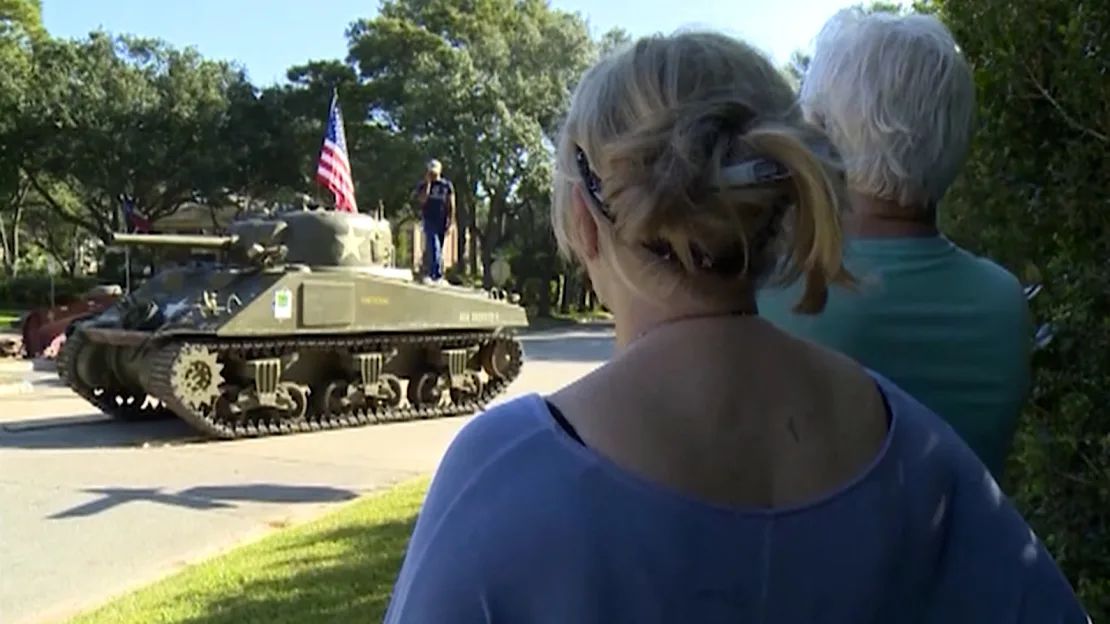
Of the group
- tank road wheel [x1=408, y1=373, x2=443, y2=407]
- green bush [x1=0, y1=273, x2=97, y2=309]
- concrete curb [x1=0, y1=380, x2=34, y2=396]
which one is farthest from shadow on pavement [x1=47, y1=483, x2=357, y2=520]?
green bush [x1=0, y1=273, x2=97, y2=309]

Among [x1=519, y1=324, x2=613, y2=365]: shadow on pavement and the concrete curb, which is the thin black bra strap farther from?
[x1=519, y1=324, x2=613, y2=365]: shadow on pavement

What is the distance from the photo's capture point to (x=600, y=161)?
51.7 inches

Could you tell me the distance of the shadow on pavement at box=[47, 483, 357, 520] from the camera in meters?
8.23

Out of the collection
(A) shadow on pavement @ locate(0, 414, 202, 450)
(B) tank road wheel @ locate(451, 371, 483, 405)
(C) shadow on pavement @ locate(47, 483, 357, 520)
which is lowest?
(C) shadow on pavement @ locate(47, 483, 357, 520)

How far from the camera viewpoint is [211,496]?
8609mm

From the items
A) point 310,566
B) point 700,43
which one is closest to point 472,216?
point 310,566

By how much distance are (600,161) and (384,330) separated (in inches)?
485

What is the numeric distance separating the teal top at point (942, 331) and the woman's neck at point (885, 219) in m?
0.02

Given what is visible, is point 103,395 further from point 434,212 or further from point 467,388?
point 434,212

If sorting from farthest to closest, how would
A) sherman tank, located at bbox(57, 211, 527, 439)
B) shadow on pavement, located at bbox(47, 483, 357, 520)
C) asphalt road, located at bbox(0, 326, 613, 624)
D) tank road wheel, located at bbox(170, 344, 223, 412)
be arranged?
sherman tank, located at bbox(57, 211, 527, 439)
tank road wheel, located at bbox(170, 344, 223, 412)
shadow on pavement, located at bbox(47, 483, 357, 520)
asphalt road, located at bbox(0, 326, 613, 624)

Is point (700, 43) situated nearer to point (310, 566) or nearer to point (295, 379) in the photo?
point (310, 566)

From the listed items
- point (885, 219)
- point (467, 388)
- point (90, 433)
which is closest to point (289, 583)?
point (885, 219)

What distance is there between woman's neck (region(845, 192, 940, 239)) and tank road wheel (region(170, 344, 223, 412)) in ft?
33.5

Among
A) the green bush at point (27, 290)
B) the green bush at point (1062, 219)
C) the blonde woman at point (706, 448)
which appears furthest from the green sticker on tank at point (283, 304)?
the green bush at point (27, 290)
